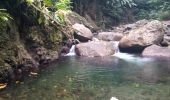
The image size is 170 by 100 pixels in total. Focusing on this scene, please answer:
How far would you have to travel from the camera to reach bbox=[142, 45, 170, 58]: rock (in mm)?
15344

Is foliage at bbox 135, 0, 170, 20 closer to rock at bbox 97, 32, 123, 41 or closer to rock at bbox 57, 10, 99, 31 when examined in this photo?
rock at bbox 57, 10, 99, 31

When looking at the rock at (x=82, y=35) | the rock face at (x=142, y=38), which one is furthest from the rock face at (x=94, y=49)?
the rock at (x=82, y=35)

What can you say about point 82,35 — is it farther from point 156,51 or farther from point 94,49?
point 156,51

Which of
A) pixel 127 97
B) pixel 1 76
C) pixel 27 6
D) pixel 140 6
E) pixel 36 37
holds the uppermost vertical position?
pixel 140 6

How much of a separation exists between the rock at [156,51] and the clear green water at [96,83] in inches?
91.9

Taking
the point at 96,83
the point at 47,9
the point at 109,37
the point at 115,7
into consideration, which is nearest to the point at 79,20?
the point at 109,37

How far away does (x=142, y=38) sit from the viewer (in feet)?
53.4

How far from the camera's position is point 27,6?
35.9ft

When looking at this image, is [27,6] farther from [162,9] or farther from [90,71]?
[162,9]

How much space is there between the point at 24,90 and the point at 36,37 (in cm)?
390

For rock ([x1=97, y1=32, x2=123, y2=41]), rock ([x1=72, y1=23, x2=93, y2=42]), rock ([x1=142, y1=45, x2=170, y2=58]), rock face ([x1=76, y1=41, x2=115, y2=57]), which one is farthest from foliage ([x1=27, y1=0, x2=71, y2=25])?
rock ([x1=97, y1=32, x2=123, y2=41])

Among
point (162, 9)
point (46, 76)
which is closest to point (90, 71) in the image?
point (46, 76)

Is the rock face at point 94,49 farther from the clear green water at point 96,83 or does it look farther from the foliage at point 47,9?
the foliage at point 47,9

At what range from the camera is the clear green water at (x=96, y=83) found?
821cm
